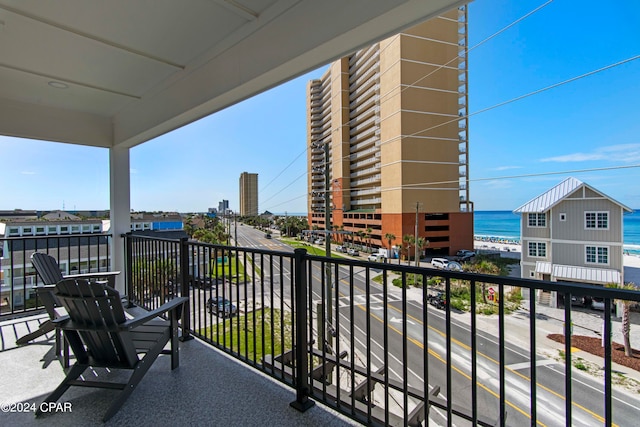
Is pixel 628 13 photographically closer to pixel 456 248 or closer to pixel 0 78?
pixel 0 78

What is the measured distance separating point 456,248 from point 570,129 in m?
15.9

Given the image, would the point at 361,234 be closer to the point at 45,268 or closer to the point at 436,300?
the point at 436,300

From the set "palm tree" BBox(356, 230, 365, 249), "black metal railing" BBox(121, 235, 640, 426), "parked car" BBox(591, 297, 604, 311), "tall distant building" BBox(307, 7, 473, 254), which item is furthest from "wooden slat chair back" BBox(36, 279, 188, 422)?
"palm tree" BBox(356, 230, 365, 249)

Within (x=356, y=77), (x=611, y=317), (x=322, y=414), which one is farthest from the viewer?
(x=356, y=77)

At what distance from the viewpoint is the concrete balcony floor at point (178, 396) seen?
5.15 feet

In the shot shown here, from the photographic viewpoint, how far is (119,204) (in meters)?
4.10

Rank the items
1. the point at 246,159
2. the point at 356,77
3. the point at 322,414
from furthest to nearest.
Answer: the point at 356,77 → the point at 246,159 → the point at 322,414

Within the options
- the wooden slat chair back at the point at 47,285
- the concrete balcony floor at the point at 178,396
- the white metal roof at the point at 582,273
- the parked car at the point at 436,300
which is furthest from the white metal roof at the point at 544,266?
the wooden slat chair back at the point at 47,285

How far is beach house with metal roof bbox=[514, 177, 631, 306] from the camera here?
22.5ft

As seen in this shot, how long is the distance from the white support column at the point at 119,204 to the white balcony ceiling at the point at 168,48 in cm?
83

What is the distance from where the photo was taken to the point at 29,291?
339 cm

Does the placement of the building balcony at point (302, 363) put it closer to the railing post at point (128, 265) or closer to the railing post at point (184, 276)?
the railing post at point (184, 276)

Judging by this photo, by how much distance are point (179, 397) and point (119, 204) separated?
11.0ft

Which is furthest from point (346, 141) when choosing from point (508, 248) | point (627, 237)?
point (627, 237)
